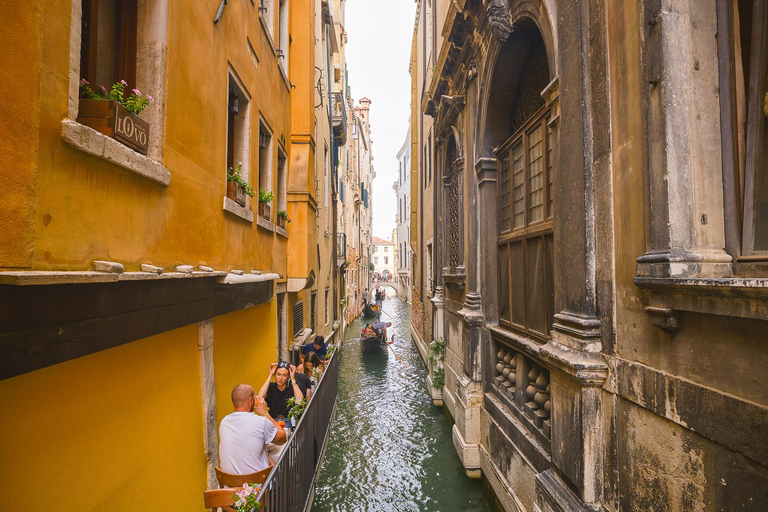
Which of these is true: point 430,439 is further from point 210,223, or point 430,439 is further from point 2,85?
point 2,85

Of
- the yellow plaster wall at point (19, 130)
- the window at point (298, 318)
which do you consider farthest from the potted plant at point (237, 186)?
the window at point (298, 318)

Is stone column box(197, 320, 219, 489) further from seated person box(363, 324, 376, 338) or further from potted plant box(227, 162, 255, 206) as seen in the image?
seated person box(363, 324, 376, 338)

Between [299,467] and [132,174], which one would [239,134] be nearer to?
[132,174]

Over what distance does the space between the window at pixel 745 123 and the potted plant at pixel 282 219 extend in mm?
7214

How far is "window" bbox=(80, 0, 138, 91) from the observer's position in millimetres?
2828

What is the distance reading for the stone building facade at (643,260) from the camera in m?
2.23

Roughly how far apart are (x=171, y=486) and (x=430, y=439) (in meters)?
5.67

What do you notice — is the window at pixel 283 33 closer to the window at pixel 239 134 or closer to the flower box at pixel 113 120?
the window at pixel 239 134

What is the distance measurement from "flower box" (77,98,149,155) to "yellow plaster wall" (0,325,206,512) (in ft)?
4.75

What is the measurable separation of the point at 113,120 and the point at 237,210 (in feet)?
8.35

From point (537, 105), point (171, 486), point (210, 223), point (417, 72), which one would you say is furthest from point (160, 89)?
point (417, 72)

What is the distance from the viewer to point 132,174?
117 inches

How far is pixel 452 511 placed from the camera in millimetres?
5746

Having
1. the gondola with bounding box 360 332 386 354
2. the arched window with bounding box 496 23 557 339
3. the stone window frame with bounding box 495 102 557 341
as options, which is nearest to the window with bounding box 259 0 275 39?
the arched window with bounding box 496 23 557 339
